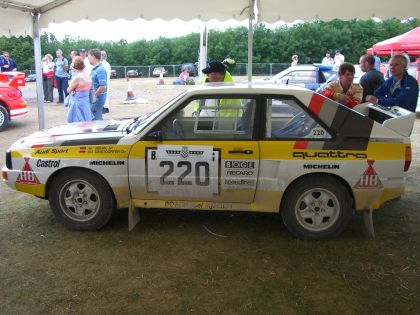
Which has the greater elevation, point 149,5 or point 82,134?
point 149,5

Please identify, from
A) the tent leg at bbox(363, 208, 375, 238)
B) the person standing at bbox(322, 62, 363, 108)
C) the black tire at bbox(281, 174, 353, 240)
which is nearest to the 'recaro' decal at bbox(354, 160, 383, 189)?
the black tire at bbox(281, 174, 353, 240)

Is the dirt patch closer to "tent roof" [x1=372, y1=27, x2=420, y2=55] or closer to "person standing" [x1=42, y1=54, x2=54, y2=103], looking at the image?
"person standing" [x1=42, y1=54, x2=54, y2=103]

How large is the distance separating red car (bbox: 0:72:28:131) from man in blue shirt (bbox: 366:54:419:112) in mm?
9040

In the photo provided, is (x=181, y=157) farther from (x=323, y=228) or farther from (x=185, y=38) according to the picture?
(x=185, y=38)

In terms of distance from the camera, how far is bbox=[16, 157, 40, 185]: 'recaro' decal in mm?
4457

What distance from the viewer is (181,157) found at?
4234 millimetres

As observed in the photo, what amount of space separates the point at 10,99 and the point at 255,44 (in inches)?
1471

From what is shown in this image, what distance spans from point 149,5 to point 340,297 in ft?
18.7

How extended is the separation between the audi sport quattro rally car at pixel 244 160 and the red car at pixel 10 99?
7.37m

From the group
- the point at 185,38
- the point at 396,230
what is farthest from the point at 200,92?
the point at 185,38

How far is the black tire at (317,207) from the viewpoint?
166 inches

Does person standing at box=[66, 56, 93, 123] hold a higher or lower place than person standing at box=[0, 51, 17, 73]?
lower

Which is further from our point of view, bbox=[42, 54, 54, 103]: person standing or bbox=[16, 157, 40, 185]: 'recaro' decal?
bbox=[42, 54, 54, 103]: person standing

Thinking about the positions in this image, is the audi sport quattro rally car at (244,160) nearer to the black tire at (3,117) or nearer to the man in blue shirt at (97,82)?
the man in blue shirt at (97,82)
